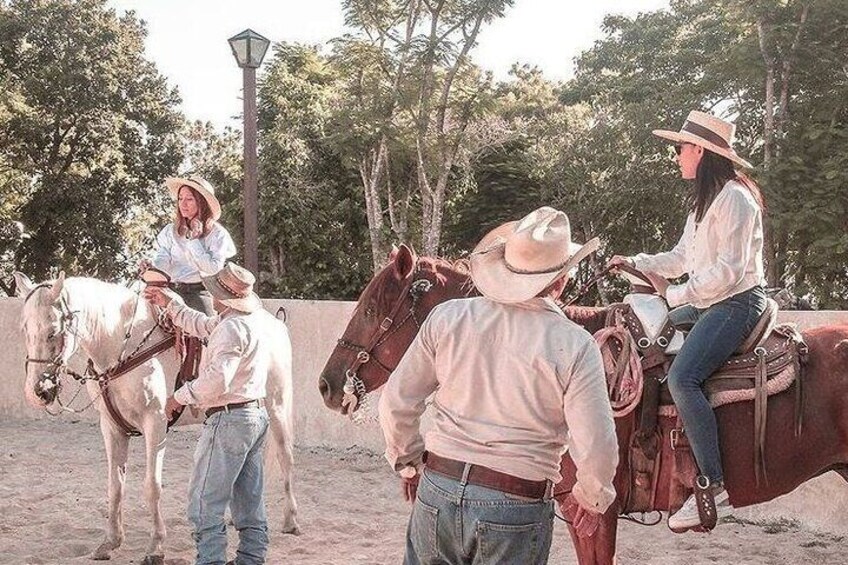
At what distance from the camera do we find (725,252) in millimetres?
4660

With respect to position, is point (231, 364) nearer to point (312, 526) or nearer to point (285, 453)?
Result: point (285, 453)

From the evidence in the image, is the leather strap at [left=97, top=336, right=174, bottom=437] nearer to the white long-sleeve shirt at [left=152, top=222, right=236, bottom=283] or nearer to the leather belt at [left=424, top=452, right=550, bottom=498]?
the white long-sleeve shirt at [left=152, top=222, right=236, bottom=283]

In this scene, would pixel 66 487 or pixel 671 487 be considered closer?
pixel 671 487

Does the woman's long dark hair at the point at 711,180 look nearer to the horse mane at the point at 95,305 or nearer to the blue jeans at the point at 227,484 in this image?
the blue jeans at the point at 227,484

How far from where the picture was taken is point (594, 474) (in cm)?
291

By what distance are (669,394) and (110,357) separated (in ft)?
13.1

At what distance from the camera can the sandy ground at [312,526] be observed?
693 cm

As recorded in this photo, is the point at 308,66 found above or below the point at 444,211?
above

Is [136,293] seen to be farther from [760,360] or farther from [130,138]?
[130,138]

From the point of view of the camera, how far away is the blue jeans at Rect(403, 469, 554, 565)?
115 inches

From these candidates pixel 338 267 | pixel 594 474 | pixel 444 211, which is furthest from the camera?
pixel 444 211

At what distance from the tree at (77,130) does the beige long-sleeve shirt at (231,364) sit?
27.0 meters

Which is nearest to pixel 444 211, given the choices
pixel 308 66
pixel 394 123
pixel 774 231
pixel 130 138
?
pixel 394 123

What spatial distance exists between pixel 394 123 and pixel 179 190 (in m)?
26.4
